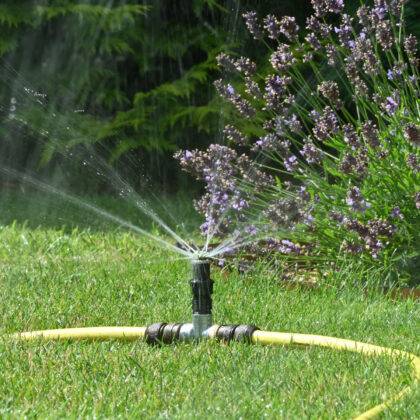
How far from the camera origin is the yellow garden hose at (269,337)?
310 cm

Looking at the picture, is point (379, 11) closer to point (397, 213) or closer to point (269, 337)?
point (397, 213)

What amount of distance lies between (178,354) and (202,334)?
150 mm

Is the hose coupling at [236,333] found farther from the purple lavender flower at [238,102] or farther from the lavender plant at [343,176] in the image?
the purple lavender flower at [238,102]

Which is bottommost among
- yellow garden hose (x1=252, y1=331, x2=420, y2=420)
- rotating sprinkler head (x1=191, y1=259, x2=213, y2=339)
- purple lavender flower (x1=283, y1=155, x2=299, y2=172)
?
yellow garden hose (x1=252, y1=331, x2=420, y2=420)

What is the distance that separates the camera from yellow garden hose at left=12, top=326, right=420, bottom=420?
3.10 m

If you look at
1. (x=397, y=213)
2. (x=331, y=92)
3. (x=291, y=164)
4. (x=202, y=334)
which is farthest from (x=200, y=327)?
(x=331, y=92)

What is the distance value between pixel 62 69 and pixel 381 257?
4560mm

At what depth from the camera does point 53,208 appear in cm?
735

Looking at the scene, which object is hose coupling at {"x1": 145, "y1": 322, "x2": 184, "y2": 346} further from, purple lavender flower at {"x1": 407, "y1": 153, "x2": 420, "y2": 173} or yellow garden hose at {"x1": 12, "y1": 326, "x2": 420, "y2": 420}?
purple lavender flower at {"x1": 407, "y1": 153, "x2": 420, "y2": 173}

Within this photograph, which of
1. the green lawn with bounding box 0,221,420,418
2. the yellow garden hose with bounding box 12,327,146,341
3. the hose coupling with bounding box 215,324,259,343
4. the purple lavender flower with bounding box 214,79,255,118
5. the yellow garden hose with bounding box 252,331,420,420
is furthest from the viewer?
the purple lavender flower with bounding box 214,79,255,118

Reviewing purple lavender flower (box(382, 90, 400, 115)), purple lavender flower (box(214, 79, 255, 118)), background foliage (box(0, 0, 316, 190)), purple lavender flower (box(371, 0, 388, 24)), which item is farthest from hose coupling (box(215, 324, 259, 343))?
background foliage (box(0, 0, 316, 190))

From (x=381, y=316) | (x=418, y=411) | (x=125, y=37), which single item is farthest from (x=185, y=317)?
(x=125, y=37)

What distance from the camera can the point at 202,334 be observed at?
3307 millimetres

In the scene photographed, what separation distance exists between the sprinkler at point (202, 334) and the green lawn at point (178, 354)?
0.13ft
